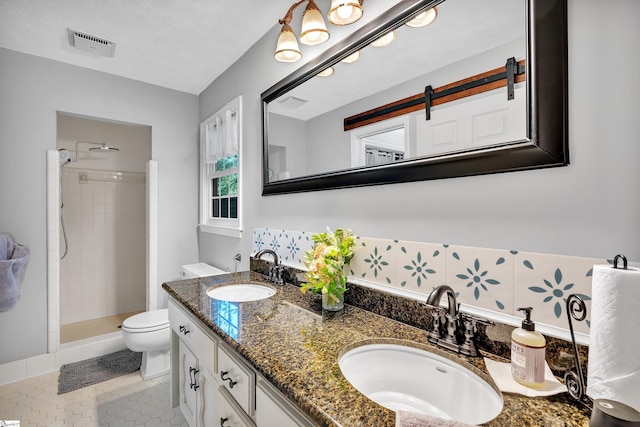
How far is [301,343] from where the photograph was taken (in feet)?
3.09

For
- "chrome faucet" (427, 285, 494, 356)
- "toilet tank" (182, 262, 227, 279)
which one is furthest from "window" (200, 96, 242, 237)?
"chrome faucet" (427, 285, 494, 356)

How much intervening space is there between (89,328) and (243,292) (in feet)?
8.25

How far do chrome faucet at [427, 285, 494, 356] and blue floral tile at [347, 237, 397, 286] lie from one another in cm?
25

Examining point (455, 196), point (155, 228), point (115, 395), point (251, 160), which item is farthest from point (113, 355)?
point (455, 196)

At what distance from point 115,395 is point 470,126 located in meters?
2.66

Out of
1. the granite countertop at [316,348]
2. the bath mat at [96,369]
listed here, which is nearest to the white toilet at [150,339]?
the bath mat at [96,369]

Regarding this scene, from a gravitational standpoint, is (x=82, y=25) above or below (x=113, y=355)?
above

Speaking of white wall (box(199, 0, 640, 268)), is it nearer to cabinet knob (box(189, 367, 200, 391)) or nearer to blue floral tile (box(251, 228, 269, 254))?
blue floral tile (box(251, 228, 269, 254))

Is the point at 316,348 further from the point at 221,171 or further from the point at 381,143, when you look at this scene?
the point at 221,171

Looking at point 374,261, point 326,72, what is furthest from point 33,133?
point 374,261

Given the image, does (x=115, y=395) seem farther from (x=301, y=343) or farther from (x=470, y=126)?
(x=470, y=126)

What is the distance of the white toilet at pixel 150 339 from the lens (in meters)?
2.14

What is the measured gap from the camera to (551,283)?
2.53ft

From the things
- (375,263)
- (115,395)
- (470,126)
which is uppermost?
(470,126)
